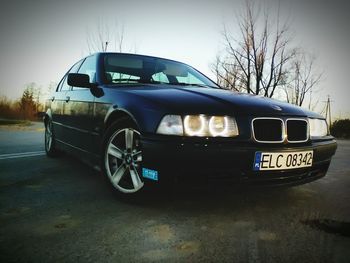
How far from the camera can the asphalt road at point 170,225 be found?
59.1 inches

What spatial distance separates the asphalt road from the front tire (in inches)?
5.5

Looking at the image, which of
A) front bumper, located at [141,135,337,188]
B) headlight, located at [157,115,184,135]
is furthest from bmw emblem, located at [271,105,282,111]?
headlight, located at [157,115,184,135]

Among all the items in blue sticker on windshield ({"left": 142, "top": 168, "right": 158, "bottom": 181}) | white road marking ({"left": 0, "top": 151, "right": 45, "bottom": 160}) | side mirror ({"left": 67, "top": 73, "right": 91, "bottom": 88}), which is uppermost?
side mirror ({"left": 67, "top": 73, "right": 91, "bottom": 88})

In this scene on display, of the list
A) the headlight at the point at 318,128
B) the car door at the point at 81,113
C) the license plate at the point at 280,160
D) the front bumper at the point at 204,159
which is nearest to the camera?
the front bumper at the point at 204,159

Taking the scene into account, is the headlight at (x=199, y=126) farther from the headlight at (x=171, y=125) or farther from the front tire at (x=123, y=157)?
the front tire at (x=123, y=157)

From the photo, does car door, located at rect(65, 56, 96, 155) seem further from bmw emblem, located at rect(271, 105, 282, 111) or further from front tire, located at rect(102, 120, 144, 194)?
bmw emblem, located at rect(271, 105, 282, 111)

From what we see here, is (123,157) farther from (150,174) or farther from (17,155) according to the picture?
(17,155)

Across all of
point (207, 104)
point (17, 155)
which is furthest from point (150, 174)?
point (17, 155)

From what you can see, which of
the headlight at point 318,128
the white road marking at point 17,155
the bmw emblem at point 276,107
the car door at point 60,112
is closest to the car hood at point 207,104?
the bmw emblem at point 276,107

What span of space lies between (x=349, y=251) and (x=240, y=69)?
571 inches

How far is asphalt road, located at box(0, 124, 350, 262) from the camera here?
1500 mm

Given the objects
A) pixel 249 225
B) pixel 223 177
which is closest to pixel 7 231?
pixel 223 177

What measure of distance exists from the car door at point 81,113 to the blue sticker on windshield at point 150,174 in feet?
3.45

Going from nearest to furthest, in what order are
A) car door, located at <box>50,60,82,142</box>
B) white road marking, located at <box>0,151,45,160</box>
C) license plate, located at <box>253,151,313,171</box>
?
license plate, located at <box>253,151,313,171</box> → car door, located at <box>50,60,82,142</box> → white road marking, located at <box>0,151,45,160</box>
